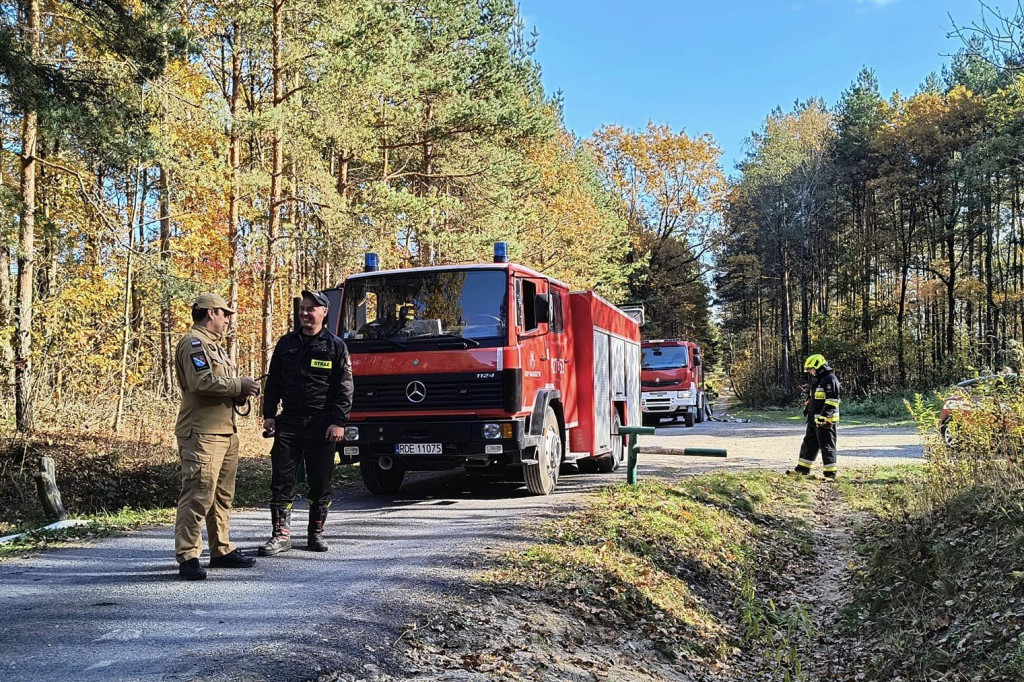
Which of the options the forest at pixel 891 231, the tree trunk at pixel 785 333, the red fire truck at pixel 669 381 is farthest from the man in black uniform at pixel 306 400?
the tree trunk at pixel 785 333

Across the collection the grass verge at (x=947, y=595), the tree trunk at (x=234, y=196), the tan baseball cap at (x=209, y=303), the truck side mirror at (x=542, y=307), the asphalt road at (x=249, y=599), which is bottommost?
the grass verge at (x=947, y=595)

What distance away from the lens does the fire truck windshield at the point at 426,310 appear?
356 inches

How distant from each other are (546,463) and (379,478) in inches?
90.5

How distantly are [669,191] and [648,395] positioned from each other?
2193 cm

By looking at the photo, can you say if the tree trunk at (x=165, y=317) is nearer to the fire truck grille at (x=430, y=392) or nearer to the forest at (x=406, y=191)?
the forest at (x=406, y=191)

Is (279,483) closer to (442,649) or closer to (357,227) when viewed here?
(442,649)

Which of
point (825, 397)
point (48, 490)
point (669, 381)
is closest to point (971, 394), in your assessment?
point (825, 397)

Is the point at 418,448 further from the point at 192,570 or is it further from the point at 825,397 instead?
the point at 825,397

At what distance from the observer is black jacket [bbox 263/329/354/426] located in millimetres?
6520

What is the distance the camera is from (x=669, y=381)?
28.0 m

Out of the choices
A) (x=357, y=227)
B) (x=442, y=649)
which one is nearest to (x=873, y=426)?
(x=357, y=227)

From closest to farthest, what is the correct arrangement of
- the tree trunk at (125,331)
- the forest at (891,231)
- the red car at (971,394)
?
the red car at (971,394) → the tree trunk at (125,331) → the forest at (891,231)

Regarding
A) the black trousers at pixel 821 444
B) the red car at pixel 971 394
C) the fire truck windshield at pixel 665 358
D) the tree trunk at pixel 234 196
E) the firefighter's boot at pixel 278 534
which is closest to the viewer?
the firefighter's boot at pixel 278 534

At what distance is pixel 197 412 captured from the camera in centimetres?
573
